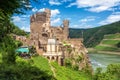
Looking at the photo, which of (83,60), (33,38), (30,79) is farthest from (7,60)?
(83,60)

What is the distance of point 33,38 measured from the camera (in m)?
63.5

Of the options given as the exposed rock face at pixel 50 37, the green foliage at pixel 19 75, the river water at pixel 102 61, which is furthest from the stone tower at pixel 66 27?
the green foliage at pixel 19 75

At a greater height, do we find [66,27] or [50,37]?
[66,27]

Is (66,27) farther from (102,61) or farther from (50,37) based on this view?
(102,61)

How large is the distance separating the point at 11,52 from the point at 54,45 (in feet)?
107

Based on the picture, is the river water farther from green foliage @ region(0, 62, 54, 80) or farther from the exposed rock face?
green foliage @ region(0, 62, 54, 80)

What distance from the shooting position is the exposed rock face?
202 feet

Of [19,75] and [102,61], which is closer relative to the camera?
[19,75]

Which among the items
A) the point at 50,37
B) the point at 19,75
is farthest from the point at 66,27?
the point at 19,75

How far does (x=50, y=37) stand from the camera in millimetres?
64812

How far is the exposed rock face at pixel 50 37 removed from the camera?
6160 centimetres

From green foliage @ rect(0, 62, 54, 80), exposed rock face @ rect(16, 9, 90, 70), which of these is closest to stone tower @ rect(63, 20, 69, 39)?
exposed rock face @ rect(16, 9, 90, 70)

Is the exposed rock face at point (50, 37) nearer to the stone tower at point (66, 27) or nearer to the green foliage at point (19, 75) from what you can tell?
the stone tower at point (66, 27)

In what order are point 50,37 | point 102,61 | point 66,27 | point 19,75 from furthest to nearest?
point 102,61
point 66,27
point 50,37
point 19,75
